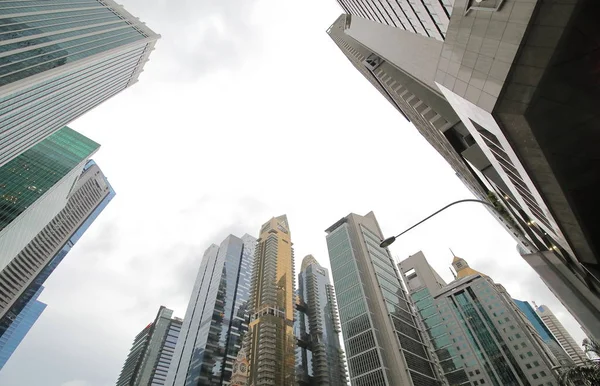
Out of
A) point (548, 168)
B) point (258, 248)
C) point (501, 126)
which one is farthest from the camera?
point (258, 248)

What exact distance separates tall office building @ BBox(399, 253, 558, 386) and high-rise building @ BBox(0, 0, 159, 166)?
142156 mm

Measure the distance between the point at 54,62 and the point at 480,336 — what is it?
509 feet

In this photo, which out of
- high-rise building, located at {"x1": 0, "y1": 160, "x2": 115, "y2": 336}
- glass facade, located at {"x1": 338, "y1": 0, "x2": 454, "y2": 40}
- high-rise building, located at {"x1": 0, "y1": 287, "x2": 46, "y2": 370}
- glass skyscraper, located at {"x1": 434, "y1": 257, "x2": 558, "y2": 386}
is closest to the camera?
glass facade, located at {"x1": 338, "y1": 0, "x2": 454, "y2": 40}

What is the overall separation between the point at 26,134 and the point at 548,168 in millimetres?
91949

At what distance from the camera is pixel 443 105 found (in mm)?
24734

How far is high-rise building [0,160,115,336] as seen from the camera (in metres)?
106

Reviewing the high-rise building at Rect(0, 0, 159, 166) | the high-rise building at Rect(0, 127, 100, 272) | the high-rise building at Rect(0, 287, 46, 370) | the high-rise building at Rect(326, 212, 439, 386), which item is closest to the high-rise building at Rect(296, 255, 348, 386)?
the high-rise building at Rect(326, 212, 439, 386)

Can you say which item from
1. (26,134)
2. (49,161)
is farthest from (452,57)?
(49,161)

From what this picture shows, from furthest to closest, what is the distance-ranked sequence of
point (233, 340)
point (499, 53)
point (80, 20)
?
point (233, 340) < point (80, 20) < point (499, 53)

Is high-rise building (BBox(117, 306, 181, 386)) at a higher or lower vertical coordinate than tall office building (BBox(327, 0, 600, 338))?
higher

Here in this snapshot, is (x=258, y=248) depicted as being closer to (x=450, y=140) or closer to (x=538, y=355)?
A: (x=538, y=355)

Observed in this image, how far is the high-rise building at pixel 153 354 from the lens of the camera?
156750 millimetres

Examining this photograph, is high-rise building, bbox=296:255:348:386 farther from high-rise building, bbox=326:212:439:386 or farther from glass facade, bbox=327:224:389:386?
high-rise building, bbox=326:212:439:386

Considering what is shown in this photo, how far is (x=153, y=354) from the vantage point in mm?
166500
